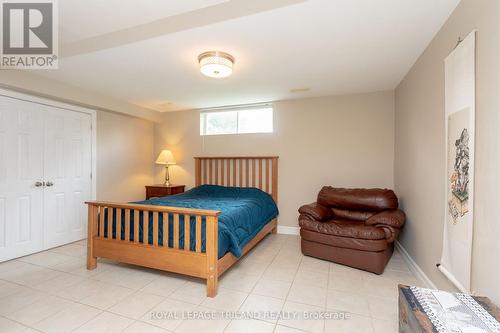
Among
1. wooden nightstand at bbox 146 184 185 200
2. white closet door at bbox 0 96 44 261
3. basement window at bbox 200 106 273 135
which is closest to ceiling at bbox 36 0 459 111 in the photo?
white closet door at bbox 0 96 44 261

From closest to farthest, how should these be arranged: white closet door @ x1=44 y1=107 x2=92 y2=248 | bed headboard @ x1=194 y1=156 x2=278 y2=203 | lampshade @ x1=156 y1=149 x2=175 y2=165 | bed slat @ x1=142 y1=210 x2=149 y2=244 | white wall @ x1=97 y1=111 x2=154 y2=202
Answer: bed slat @ x1=142 y1=210 x2=149 y2=244 → white closet door @ x1=44 y1=107 x2=92 y2=248 → white wall @ x1=97 y1=111 x2=154 y2=202 → bed headboard @ x1=194 y1=156 x2=278 y2=203 → lampshade @ x1=156 y1=149 x2=175 y2=165

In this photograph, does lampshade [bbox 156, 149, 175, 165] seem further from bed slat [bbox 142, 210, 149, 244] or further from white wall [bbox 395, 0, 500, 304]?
white wall [bbox 395, 0, 500, 304]

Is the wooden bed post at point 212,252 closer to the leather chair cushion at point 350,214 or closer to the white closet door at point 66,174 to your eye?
the leather chair cushion at point 350,214

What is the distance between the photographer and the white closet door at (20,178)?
2.88 meters

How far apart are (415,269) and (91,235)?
11.6 ft

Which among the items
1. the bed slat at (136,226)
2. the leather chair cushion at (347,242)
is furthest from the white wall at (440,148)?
the bed slat at (136,226)

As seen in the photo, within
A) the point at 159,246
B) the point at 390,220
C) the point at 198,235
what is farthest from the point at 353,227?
the point at 159,246

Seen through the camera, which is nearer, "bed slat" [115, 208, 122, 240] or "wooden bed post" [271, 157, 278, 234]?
"bed slat" [115, 208, 122, 240]

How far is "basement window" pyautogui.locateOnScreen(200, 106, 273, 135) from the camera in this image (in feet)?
14.1

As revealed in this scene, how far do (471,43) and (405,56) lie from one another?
1.02m

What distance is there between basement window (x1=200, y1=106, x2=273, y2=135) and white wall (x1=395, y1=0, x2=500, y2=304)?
2.03 metres

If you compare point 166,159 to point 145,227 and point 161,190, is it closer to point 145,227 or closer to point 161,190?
point 161,190

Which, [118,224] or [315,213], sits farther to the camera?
[315,213]

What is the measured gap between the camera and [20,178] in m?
3.02
